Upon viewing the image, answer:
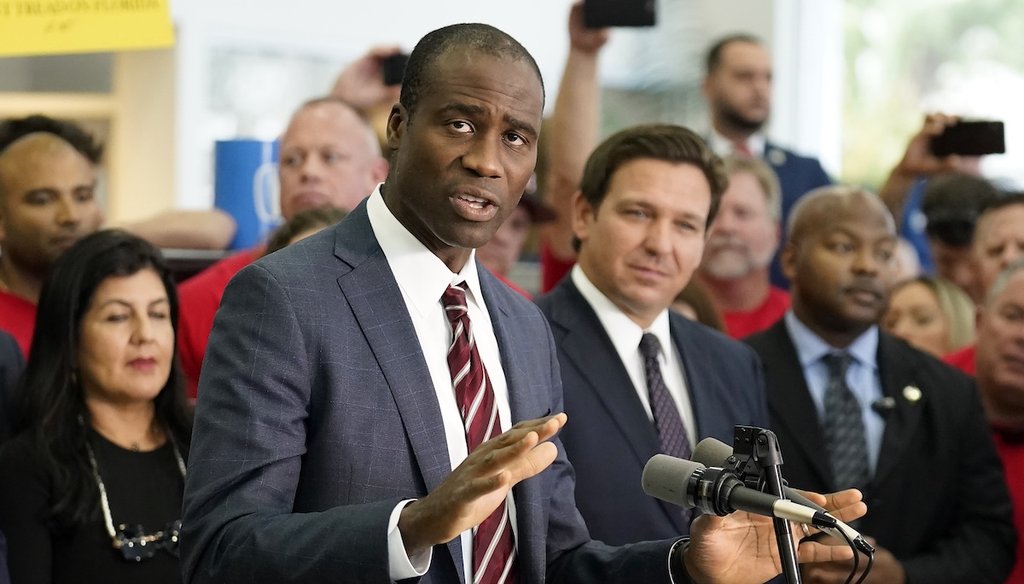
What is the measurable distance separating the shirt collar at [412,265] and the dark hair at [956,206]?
3.44 meters

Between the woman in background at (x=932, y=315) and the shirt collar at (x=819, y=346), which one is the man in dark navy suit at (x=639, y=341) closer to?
the shirt collar at (x=819, y=346)

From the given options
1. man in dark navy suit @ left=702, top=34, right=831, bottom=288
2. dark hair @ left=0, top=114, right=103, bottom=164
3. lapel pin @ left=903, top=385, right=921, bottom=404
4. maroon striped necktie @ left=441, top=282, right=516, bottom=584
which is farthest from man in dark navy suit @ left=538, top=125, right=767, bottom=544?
man in dark navy suit @ left=702, top=34, right=831, bottom=288

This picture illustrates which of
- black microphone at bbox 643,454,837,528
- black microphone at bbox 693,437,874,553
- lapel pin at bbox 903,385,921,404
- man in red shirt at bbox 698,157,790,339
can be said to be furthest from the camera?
man in red shirt at bbox 698,157,790,339

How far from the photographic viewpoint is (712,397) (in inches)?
113

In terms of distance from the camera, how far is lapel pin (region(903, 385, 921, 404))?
3.34 metres

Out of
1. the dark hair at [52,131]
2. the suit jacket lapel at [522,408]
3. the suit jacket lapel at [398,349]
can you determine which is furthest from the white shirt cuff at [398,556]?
the dark hair at [52,131]

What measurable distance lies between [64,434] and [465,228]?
1.29 meters

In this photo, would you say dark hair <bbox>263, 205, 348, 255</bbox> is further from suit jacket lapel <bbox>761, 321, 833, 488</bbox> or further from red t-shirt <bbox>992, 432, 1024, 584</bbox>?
red t-shirt <bbox>992, 432, 1024, 584</bbox>

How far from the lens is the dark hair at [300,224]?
3.37m

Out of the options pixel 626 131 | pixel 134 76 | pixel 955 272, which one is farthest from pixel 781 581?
pixel 134 76

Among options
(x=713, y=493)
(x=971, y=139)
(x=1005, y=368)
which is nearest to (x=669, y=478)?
(x=713, y=493)

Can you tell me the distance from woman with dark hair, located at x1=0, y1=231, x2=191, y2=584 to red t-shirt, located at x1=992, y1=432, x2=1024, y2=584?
1954mm

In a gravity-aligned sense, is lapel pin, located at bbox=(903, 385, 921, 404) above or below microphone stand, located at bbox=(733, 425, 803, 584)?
below

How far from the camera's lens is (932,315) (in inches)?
182
